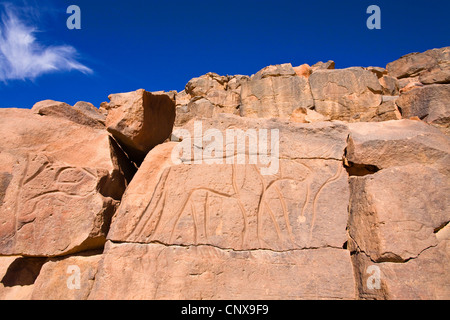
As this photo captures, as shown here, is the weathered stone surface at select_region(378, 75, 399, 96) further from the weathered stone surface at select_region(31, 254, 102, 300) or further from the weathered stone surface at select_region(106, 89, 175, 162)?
the weathered stone surface at select_region(31, 254, 102, 300)

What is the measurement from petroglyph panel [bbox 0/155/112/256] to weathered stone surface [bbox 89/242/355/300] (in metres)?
0.33

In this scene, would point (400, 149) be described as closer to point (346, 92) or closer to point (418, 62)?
point (346, 92)

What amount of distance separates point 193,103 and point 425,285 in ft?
42.5

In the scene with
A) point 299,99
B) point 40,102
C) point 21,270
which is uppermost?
point 299,99

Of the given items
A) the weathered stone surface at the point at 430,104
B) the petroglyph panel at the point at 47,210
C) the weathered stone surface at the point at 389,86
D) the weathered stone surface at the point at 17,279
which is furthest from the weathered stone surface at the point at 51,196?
the weathered stone surface at the point at 389,86

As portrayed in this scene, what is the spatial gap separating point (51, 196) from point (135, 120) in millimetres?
1007

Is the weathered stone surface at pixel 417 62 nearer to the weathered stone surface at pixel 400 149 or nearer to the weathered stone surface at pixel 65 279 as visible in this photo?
the weathered stone surface at pixel 400 149

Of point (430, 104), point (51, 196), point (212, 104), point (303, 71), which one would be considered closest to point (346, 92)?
point (303, 71)

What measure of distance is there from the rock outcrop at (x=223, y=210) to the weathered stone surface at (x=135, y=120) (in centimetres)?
2

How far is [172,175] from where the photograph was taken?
8.21 ft

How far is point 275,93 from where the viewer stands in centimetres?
1162

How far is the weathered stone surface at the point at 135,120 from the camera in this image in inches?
104

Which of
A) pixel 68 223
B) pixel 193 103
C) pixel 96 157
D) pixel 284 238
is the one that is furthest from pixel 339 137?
pixel 193 103
